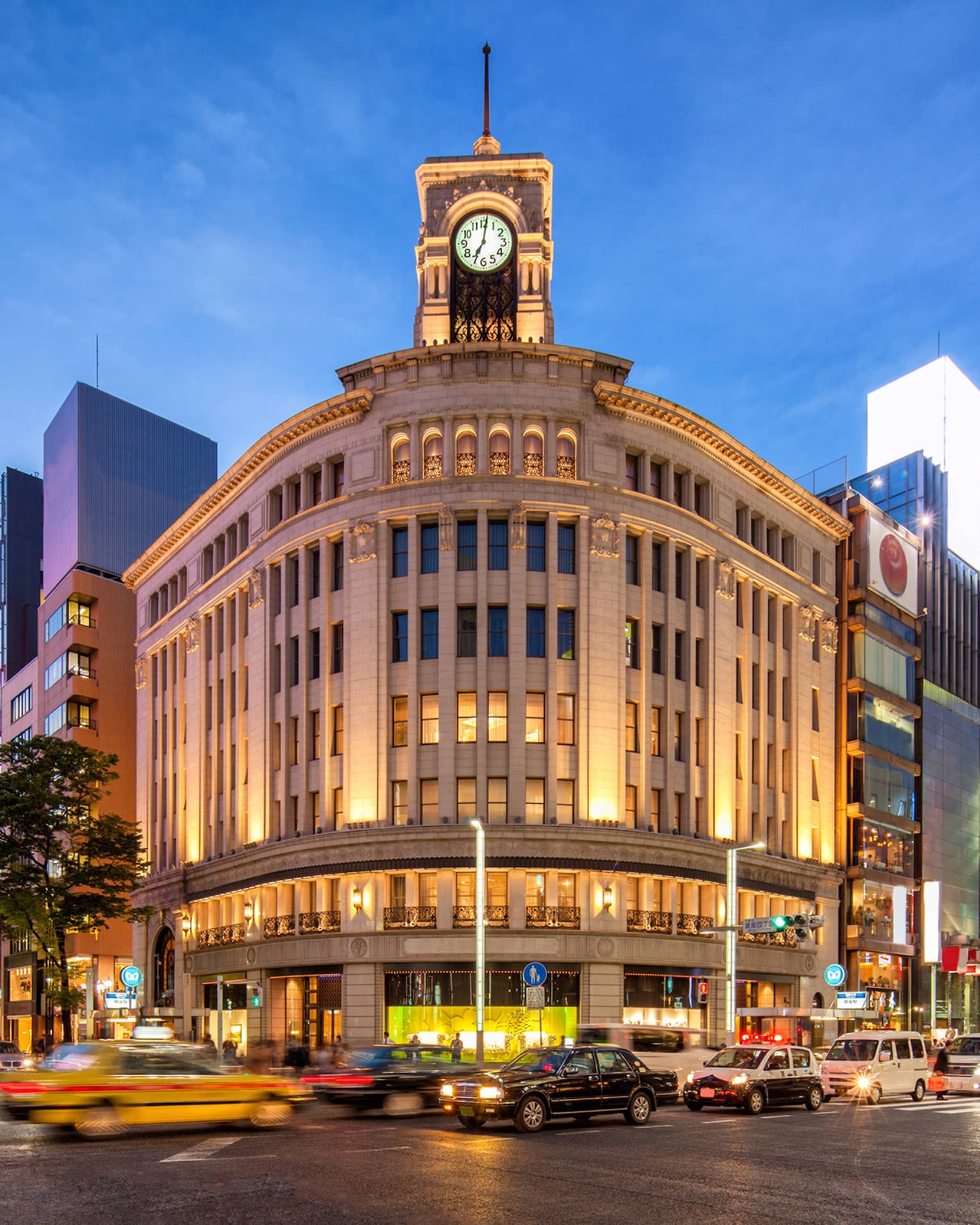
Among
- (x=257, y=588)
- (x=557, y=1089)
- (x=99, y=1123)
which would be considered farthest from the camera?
(x=257, y=588)

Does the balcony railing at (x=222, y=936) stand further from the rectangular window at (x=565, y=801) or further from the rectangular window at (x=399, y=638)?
the rectangular window at (x=565, y=801)

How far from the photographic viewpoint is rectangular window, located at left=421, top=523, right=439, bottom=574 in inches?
2111

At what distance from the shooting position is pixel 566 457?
2163 inches

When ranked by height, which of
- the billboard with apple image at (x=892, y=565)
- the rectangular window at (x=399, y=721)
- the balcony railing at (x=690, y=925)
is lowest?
the balcony railing at (x=690, y=925)

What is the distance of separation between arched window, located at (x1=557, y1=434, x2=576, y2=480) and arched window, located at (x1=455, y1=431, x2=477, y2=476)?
3563 mm

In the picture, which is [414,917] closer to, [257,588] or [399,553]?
[399,553]

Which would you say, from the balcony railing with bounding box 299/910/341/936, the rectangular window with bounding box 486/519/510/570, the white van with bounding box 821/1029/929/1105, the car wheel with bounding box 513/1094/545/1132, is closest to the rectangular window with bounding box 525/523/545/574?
the rectangular window with bounding box 486/519/510/570

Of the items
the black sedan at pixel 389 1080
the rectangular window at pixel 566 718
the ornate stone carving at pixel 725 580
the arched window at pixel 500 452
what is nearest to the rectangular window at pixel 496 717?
the rectangular window at pixel 566 718

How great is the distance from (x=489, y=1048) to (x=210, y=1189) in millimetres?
33028

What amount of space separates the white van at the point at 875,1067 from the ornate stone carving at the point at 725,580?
81.8 feet

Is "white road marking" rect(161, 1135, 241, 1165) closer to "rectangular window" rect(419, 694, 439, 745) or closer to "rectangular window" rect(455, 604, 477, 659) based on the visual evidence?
"rectangular window" rect(419, 694, 439, 745)

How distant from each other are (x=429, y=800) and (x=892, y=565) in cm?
3868

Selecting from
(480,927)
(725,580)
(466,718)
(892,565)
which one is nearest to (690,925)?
(466,718)

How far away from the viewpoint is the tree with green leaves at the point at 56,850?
185ft
